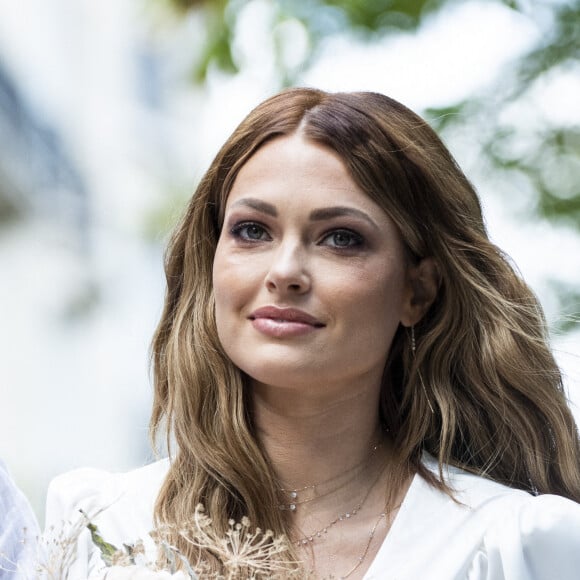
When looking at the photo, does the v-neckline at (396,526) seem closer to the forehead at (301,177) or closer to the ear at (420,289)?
the ear at (420,289)

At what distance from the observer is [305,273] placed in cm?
184

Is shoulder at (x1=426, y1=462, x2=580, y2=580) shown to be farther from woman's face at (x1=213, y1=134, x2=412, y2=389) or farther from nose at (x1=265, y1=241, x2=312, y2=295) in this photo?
nose at (x1=265, y1=241, x2=312, y2=295)

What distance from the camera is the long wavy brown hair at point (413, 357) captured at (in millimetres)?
1953

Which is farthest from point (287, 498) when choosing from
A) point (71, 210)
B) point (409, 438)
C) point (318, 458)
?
point (71, 210)

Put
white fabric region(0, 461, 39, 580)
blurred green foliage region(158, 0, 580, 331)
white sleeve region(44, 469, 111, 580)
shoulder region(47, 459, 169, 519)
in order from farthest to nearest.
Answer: blurred green foliage region(158, 0, 580, 331)
shoulder region(47, 459, 169, 519)
white sleeve region(44, 469, 111, 580)
white fabric region(0, 461, 39, 580)

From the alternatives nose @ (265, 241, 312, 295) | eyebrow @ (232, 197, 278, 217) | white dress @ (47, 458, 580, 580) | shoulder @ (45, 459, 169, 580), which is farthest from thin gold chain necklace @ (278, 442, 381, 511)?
eyebrow @ (232, 197, 278, 217)

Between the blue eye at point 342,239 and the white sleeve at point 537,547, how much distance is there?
473 millimetres

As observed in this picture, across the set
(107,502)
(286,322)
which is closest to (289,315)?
(286,322)

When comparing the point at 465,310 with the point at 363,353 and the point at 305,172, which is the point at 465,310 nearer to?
the point at 363,353

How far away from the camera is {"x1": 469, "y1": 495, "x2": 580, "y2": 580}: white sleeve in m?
1.76

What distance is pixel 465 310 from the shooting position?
6.73 ft

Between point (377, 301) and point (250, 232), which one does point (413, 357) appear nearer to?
point (377, 301)

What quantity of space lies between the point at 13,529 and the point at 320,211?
65 cm

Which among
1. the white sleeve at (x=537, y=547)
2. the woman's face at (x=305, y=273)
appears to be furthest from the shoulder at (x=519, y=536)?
the woman's face at (x=305, y=273)
